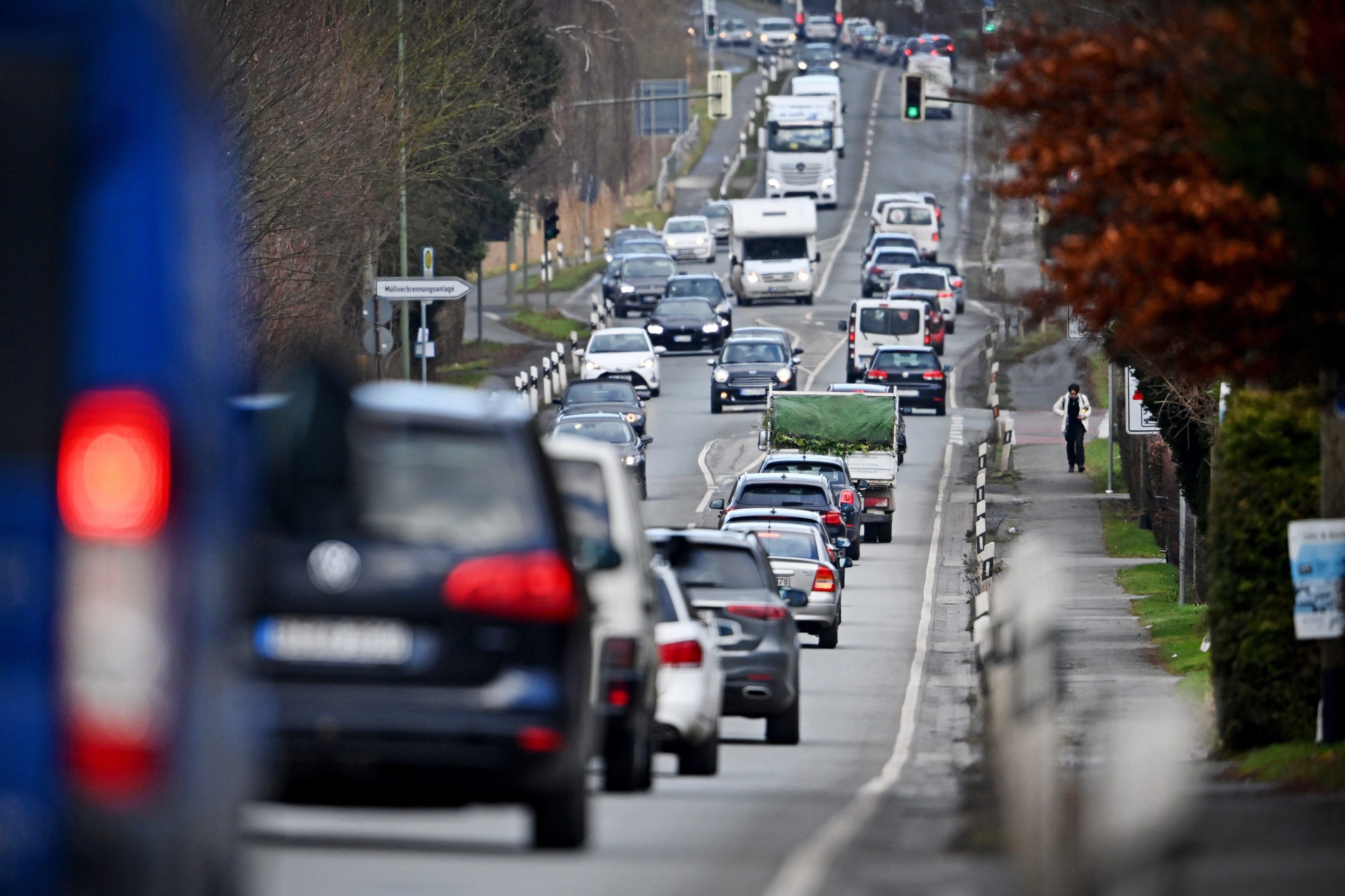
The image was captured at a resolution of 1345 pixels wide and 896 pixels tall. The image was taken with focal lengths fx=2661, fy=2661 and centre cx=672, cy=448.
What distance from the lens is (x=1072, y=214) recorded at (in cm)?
1290

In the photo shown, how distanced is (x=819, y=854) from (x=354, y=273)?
3996cm

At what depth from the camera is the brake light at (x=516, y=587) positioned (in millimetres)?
9062

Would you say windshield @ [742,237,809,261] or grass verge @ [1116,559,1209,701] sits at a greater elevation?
windshield @ [742,237,809,261]

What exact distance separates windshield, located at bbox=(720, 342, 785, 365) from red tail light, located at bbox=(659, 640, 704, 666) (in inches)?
1615

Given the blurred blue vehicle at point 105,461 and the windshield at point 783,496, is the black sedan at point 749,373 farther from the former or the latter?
the blurred blue vehicle at point 105,461

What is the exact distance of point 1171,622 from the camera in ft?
99.4

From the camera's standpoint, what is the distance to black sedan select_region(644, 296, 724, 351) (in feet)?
214

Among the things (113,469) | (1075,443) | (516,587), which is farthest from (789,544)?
(113,469)

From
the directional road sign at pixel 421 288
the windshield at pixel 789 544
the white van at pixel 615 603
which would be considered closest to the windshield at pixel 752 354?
the directional road sign at pixel 421 288

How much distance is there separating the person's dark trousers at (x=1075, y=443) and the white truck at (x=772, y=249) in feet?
85.7

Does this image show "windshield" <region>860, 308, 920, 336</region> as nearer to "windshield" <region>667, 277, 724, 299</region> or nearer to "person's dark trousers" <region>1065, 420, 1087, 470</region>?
"windshield" <region>667, 277, 724, 299</region>

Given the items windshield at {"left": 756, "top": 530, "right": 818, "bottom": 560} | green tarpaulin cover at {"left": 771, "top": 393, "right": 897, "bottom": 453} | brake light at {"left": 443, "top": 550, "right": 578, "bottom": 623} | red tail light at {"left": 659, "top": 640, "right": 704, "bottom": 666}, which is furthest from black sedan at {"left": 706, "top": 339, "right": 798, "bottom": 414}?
brake light at {"left": 443, "top": 550, "right": 578, "bottom": 623}

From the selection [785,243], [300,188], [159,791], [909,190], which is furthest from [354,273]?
[909,190]

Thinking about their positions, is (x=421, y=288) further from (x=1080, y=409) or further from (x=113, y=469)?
(x=113, y=469)
